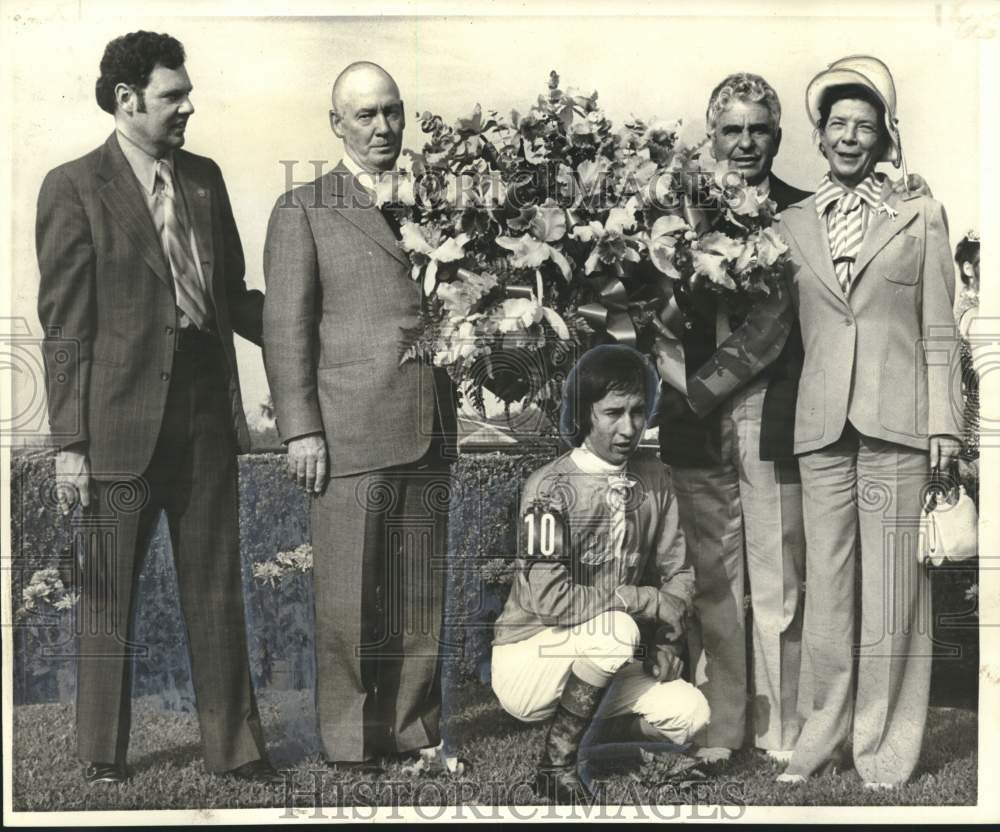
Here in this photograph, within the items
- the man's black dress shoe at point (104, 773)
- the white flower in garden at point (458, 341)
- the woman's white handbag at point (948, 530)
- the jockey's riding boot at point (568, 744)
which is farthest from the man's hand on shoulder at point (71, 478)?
the woman's white handbag at point (948, 530)

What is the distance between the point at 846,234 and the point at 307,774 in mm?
3193

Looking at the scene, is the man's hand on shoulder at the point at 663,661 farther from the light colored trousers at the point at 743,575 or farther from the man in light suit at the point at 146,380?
the man in light suit at the point at 146,380

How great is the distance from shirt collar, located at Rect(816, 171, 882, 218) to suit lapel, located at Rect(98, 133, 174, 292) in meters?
2.73

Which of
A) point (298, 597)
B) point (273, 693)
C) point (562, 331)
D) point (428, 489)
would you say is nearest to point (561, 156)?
point (562, 331)

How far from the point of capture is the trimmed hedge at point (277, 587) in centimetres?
581

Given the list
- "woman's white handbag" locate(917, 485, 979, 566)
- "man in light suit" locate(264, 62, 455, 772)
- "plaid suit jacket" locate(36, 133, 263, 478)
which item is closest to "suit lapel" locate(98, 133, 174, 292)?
"plaid suit jacket" locate(36, 133, 263, 478)

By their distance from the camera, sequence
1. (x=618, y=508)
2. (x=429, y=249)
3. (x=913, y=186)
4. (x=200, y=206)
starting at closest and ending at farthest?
1. (x=429, y=249)
2. (x=618, y=508)
3. (x=200, y=206)
4. (x=913, y=186)

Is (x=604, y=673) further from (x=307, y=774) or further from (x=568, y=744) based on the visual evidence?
(x=307, y=774)

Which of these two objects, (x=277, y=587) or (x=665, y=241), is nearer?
(x=665, y=241)

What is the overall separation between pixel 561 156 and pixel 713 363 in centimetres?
108

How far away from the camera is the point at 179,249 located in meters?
5.75

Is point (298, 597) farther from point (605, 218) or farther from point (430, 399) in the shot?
point (605, 218)

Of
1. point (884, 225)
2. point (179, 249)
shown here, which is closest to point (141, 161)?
point (179, 249)

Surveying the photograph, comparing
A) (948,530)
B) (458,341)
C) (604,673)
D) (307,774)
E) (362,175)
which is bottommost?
(307,774)
